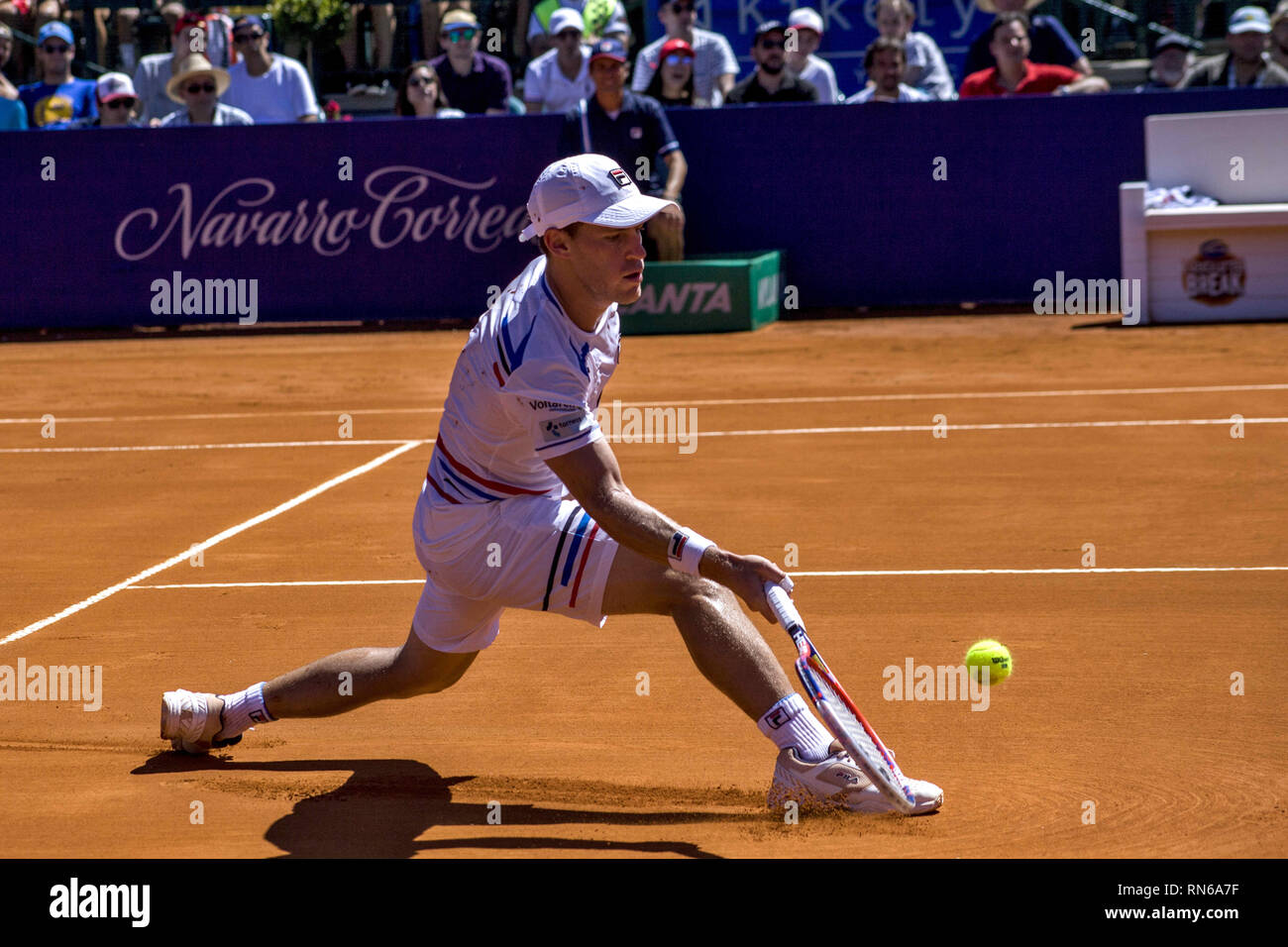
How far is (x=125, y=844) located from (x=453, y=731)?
50.2 inches

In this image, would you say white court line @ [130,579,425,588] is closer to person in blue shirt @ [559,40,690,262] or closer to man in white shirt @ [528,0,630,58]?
person in blue shirt @ [559,40,690,262]

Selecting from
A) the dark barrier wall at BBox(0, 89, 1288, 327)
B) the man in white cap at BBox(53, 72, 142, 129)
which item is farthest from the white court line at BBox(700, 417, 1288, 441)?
the man in white cap at BBox(53, 72, 142, 129)

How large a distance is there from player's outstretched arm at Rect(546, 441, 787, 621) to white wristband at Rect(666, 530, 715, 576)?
0.04 feet

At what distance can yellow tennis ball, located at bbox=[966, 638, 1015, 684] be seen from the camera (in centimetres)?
559

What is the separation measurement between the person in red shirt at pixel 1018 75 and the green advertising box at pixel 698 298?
2.90 m

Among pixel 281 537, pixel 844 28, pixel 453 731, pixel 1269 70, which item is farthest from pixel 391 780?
pixel 844 28

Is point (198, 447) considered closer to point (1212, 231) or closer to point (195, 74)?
point (195, 74)

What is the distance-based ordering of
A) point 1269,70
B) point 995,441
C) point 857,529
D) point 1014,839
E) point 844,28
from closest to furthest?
point 1014,839 < point 857,529 < point 995,441 < point 1269,70 < point 844,28

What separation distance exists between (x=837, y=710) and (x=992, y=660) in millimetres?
1453

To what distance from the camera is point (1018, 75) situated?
1616 centimetres

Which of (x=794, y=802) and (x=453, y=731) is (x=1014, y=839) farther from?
(x=453, y=731)

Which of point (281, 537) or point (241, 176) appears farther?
point (241, 176)

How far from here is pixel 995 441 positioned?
1019 centimetres

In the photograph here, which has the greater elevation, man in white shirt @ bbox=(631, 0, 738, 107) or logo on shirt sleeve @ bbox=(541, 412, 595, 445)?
man in white shirt @ bbox=(631, 0, 738, 107)
